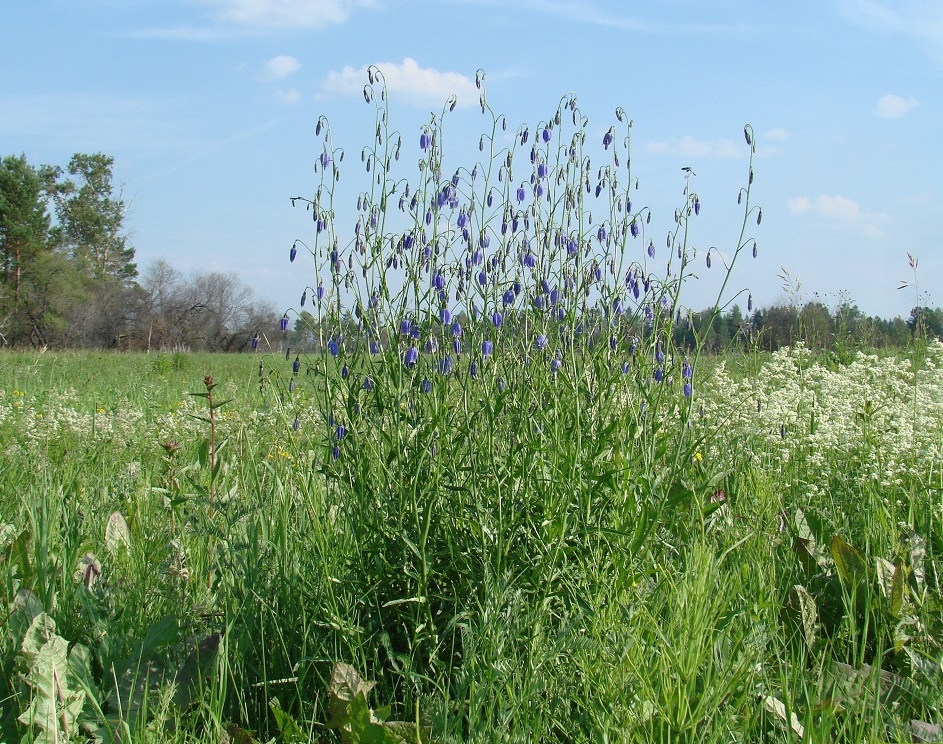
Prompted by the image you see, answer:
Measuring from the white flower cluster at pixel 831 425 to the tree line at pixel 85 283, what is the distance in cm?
3121

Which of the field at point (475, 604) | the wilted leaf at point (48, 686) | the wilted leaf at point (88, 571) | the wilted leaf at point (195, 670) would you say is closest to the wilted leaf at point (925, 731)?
the field at point (475, 604)

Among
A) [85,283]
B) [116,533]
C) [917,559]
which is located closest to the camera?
[917,559]

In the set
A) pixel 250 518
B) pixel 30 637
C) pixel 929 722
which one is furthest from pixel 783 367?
pixel 30 637

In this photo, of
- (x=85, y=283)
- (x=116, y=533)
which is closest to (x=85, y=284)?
(x=85, y=283)

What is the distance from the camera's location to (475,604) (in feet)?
6.74

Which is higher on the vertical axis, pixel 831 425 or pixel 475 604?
pixel 831 425

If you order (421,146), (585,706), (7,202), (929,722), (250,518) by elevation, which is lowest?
(929,722)

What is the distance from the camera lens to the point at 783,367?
4812 mm

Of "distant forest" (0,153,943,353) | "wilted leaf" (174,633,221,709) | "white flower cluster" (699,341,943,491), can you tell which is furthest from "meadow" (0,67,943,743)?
"distant forest" (0,153,943,353)

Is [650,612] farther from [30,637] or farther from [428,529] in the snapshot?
[30,637]

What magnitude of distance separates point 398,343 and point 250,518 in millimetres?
770

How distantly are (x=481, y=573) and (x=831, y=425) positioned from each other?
2423 millimetres

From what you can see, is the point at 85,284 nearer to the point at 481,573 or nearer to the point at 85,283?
the point at 85,283

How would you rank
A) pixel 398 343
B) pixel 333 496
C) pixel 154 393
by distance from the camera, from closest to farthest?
1. pixel 398 343
2. pixel 333 496
3. pixel 154 393
